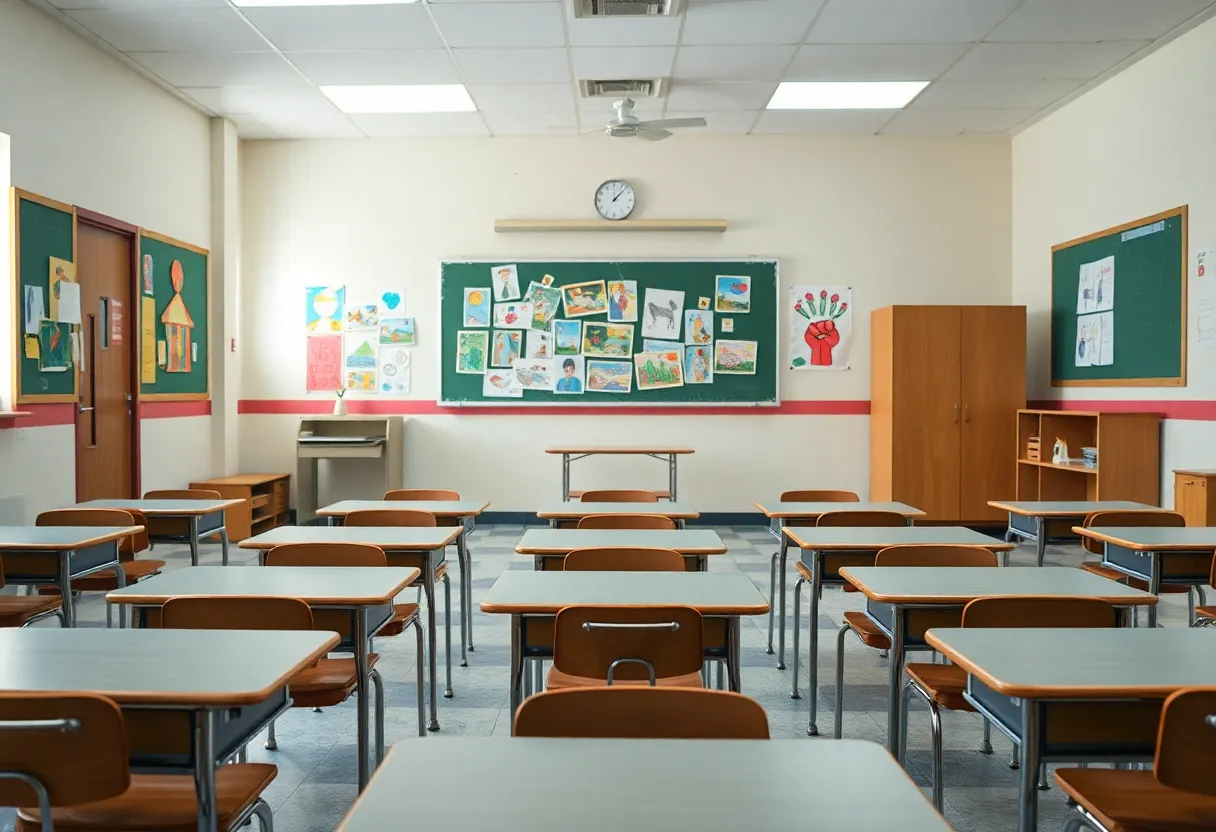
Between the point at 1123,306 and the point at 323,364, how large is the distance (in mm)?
6438

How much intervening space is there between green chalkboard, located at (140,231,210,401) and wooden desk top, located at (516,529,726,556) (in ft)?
14.5

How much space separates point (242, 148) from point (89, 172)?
2356 millimetres

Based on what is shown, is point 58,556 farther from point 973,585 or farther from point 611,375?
point 611,375

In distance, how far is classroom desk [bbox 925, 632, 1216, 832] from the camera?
1635mm

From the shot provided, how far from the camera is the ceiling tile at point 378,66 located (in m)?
5.95

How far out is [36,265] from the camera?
515 cm

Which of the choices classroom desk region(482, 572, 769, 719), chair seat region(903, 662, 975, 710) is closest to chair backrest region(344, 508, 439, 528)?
classroom desk region(482, 572, 769, 719)

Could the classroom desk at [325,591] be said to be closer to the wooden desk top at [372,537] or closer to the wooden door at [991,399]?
the wooden desk top at [372,537]

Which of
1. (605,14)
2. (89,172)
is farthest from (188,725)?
(89,172)

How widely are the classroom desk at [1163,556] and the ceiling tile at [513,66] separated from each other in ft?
14.7

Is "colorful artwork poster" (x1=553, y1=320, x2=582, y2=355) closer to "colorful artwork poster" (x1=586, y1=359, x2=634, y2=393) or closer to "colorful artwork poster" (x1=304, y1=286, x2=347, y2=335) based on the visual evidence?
"colorful artwork poster" (x1=586, y1=359, x2=634, y2=393)

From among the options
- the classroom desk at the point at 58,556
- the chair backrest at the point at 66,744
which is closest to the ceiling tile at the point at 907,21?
the classroom desk at the point at 58,556

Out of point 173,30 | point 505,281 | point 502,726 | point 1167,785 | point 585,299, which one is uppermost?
point 173,30

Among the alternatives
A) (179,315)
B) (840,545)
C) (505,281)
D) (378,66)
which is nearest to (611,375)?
(505,281)
